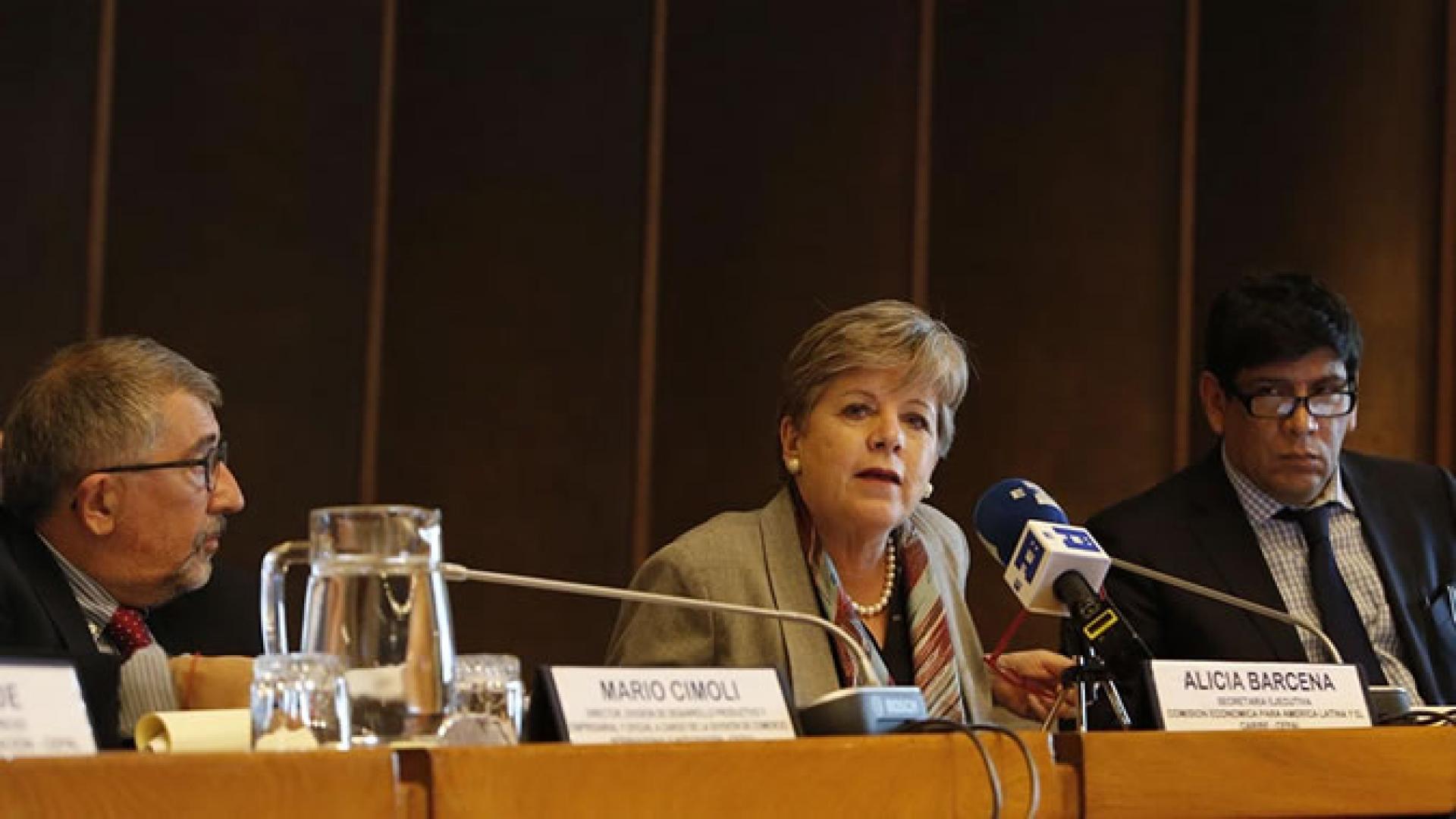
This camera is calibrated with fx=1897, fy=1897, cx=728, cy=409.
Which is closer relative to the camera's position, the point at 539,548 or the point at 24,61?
the point at 24,61

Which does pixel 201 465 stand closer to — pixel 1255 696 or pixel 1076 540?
pixel 1076 540

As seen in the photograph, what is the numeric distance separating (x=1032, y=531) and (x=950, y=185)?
7.22 feet

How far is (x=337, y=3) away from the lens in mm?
4074

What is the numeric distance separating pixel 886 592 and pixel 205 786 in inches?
67.5

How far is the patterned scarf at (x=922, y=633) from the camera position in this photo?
277 cm

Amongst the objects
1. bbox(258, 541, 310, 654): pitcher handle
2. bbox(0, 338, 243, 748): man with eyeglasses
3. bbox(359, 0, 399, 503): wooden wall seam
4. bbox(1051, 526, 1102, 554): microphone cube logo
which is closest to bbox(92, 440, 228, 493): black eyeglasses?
bbox(0, 338, 243, 748): man with eyeglasses

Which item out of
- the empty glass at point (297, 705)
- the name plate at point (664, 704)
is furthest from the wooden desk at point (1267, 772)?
the empty glass at point (297, 705)

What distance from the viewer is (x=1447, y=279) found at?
14.4 ft

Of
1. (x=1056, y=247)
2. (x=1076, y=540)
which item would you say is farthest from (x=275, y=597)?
(x=1056, y=247)

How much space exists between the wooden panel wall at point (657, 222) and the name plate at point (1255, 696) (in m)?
2.14

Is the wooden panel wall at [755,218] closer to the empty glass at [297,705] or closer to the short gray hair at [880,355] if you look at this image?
the short gray hair at [880,355]

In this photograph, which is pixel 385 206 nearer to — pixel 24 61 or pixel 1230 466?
pixel 24 61

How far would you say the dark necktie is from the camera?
10.7 feet

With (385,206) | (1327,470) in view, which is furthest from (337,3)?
(1327,470)
